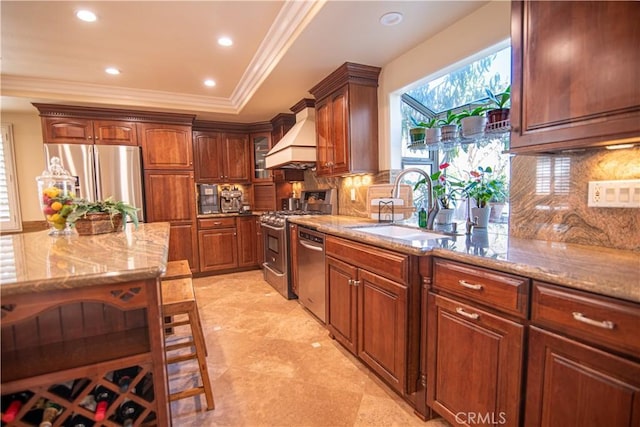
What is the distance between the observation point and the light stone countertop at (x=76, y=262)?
100cm

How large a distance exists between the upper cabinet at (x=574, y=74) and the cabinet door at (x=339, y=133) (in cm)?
167

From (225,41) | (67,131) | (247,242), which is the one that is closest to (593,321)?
(225,41)

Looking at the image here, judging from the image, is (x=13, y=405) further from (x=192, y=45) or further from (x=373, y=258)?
(x=192, y=45)

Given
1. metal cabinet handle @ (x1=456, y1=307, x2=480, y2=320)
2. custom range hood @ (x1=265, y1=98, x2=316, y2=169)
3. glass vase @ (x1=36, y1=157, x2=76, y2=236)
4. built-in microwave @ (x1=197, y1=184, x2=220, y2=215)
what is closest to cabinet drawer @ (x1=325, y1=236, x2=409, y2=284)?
metal cabinet handle @ (x1=456, y1=307, x2=480, y2=320)

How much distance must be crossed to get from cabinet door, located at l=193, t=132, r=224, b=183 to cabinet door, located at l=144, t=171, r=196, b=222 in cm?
40

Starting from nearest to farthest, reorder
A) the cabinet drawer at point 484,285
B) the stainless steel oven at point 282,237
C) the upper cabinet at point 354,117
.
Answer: the cabinet drawer at point 484,285 < the upper cabinet at point 354,117 < the stainless steel oven at point 282,237

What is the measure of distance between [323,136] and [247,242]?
2.25 meters

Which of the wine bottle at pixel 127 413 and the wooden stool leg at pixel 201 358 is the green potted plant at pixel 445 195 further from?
the wine bottle at pixel 127 413

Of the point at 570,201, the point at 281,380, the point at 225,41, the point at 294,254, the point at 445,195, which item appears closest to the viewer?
the point at 570,201

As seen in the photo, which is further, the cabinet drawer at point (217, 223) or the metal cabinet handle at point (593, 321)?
the cabinet drawer at point (217, 223)

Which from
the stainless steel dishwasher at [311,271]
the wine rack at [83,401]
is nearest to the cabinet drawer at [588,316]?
the wine rack at [83,401]

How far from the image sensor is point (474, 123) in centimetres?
189

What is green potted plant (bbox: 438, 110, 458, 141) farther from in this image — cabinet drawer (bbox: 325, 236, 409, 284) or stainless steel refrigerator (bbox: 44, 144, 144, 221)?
stainless steel refrigerator (bbox: 44, 144, 144, 221)

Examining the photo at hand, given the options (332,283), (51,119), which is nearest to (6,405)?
(332,283)
